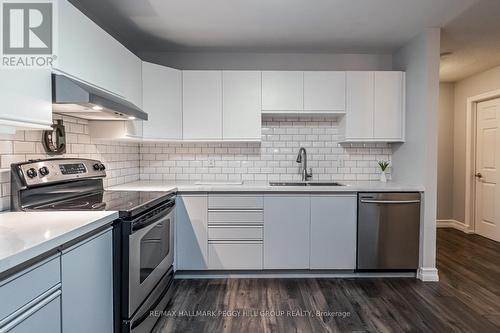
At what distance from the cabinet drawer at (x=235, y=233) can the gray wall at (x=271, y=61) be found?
189 centimetres

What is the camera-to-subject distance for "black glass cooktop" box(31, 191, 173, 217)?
1.75m

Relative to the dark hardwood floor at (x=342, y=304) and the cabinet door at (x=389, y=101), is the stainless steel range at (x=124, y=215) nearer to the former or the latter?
the dark hardwood floor at (x=342, y=304)

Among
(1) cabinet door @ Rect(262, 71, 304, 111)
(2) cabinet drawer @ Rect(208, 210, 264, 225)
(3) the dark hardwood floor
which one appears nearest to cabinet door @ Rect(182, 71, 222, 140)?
(1) cabinet door @ Rect(262, 71, 304, 111)

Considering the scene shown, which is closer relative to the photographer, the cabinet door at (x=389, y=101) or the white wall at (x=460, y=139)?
the cabinet door at (x=389, y=101)

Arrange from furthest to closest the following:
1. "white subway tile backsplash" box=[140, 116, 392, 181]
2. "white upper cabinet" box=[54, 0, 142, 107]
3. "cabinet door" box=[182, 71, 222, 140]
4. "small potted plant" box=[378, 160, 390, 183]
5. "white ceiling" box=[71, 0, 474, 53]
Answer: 1. "white subway tile backsplash" box=[140, 116, 392, 181]
2. "small potted plant" box=[378, 160, 390, 183]
3. "cabinet door" box=[182, 71, 222, 140]
4. "white ceiling" box=[71, 0, 474, 53]
5. "white upper cabinet" box=[54, 0, 142, 107]

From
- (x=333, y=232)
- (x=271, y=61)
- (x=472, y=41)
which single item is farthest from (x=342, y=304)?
(x=472, y=41)

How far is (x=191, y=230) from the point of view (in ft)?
9.61

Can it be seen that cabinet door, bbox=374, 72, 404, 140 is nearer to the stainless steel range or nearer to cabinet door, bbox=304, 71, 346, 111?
cabinet door, bbox=304, 71, 346, 111

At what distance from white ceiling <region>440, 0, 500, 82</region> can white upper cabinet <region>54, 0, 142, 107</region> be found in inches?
115

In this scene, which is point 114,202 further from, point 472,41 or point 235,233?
point 472,41

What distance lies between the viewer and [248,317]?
2.28 metres

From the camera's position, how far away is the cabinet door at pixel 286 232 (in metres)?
2.94

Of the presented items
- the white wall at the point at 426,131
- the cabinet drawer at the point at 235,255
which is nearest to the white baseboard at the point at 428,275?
the white wall at the point at 426,131

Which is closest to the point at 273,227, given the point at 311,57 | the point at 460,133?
the point at 311,57
